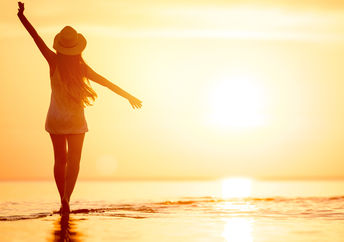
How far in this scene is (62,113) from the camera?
477 inches

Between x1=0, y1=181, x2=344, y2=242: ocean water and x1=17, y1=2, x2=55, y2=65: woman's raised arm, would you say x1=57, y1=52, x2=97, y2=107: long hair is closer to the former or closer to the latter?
x1=17, y1=2, x2=55, y2=65: woman's raised arm

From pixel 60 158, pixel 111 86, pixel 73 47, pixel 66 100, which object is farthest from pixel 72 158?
pixel 73 47

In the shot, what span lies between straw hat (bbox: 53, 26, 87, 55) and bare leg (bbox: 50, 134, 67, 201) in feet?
4.86

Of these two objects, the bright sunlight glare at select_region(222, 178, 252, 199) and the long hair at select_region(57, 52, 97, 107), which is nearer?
the long hair at select_region(57, 52, 97, 107)

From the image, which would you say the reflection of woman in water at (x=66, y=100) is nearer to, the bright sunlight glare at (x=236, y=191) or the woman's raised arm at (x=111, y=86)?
the woman's raised arm at (x=111, y=86)

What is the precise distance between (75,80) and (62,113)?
0.62m

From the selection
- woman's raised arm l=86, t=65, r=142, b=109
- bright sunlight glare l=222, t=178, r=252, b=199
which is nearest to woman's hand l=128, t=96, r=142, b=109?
woman's raised arm l=86, t=65, r=142, b=109

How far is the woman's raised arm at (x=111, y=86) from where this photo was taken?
12.4 meters

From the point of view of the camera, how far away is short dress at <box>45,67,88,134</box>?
476 inches

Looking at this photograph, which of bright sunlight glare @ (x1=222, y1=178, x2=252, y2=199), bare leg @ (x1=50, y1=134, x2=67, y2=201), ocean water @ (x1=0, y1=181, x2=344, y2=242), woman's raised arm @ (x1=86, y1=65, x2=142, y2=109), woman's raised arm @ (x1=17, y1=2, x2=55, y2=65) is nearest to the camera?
ocean water @ (x1=0, y1=181, x2=344, y2=242)

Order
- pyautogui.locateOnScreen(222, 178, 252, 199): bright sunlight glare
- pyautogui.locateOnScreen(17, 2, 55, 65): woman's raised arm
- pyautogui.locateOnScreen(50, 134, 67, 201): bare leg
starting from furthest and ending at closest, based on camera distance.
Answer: pyautogui.locateOnScreen(222, 178, 252, 199): bright sunlight glare
pyautogui.locateOnScreen(50, 134, 67, 201): bare leg
pyautogui.locateOnScreen(17, 2, 55, 65): woman's raised arm

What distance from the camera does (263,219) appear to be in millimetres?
11383

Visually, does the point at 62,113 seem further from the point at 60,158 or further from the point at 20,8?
the point at 20,8

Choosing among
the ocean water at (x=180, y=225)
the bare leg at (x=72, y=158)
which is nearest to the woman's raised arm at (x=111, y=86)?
the bare leg at (x=72, y=158)
